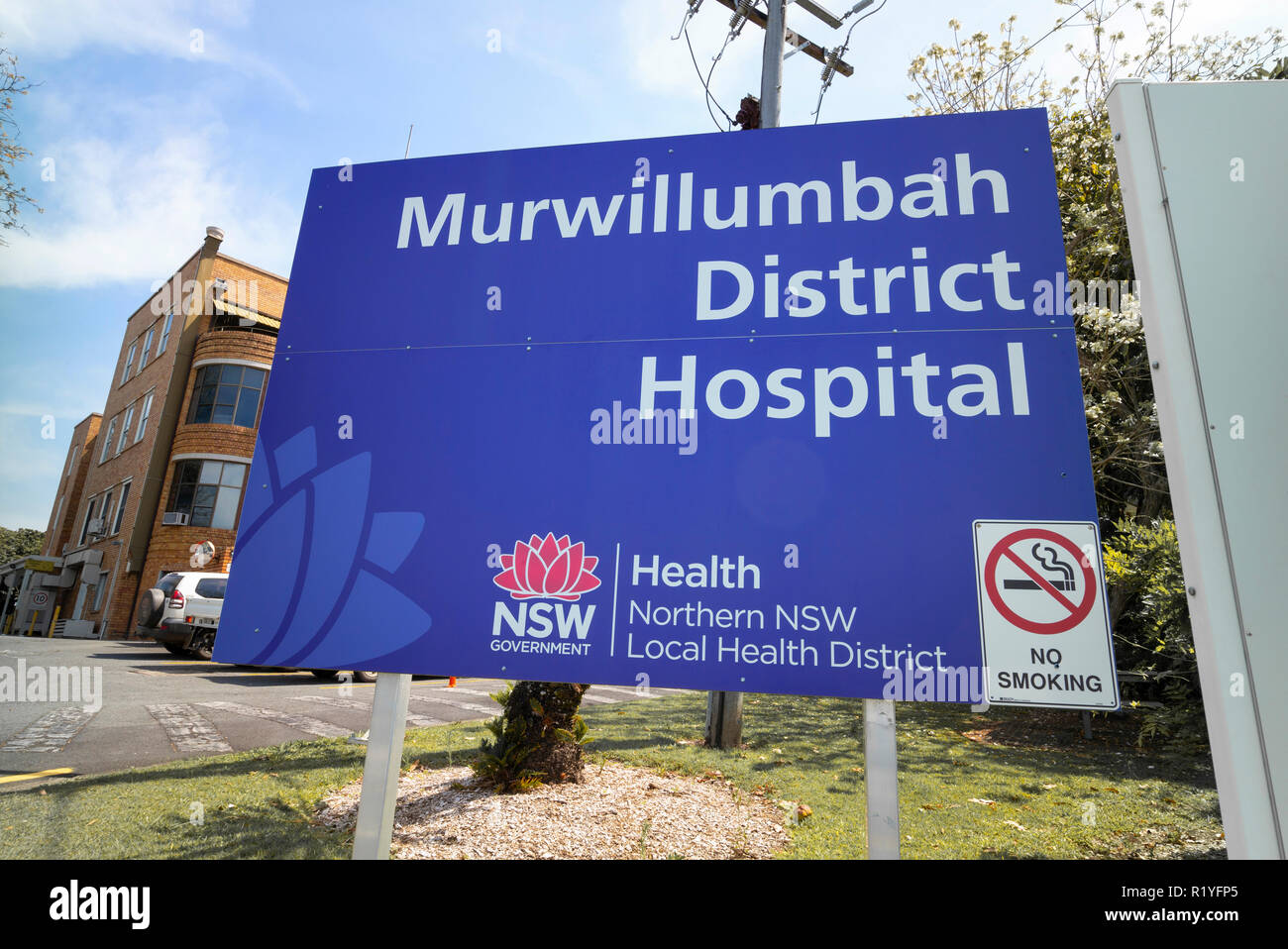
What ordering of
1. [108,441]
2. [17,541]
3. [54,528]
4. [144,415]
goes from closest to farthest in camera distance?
1. [144,415]
2. [108,441]
3. [54,528]
4. [17,541]

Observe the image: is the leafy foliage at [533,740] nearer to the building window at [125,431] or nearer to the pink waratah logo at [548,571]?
the pink waratah logo at [548,571]

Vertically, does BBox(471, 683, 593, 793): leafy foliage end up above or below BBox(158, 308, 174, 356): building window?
below

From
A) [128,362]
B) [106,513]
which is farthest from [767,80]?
[128,362]

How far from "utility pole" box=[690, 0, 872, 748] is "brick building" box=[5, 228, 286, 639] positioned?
66.2 feet

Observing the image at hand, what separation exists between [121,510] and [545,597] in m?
30.5

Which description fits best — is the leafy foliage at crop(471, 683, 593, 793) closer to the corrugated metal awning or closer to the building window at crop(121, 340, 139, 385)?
the corrugated metal awning

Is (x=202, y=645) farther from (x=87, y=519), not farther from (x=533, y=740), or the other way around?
(x=87, y=519)

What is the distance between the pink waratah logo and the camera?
2.66 m

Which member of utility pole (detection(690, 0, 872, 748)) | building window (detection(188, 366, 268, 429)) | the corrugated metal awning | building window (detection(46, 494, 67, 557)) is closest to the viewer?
utility pole (detection(690, 0, 872, 748))

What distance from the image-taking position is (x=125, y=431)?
2841cm

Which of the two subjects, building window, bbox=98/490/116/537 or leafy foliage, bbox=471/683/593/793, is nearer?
leafy foliage, bbox=471/683/593/793

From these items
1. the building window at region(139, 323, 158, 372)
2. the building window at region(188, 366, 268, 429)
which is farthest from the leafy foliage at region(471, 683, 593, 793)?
the building window at region(139, 323, 158, 372)

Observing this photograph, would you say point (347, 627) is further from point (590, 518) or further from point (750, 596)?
point (750, 596)

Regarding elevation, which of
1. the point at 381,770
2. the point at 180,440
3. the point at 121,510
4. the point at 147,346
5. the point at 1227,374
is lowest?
the point at 381,770
